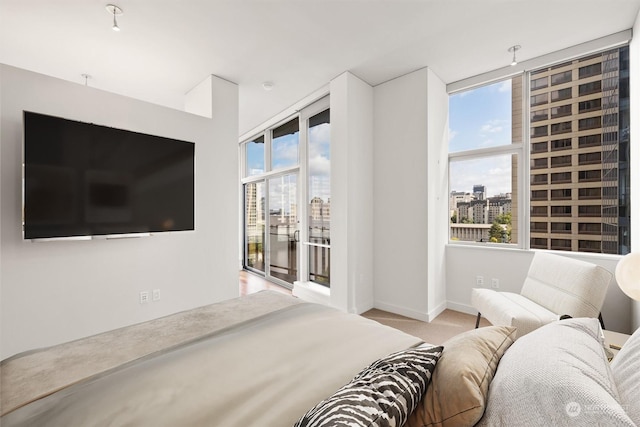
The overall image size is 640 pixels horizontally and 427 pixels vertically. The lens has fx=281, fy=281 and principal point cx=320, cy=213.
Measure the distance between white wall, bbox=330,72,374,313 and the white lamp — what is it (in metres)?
2.18

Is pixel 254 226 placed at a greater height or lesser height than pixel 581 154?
lesser

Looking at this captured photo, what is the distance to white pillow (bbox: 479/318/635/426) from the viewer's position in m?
0.54

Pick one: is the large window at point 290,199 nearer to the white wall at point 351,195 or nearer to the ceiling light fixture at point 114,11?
the white wall at point 351,195

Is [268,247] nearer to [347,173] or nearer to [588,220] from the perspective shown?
[347,173]

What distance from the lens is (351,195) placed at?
3.32 metres

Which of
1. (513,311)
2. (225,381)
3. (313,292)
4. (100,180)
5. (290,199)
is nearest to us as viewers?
(225,381)

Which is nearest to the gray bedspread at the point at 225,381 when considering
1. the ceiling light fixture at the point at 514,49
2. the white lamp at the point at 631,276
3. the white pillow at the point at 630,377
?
the white pillow at the point at 630,377

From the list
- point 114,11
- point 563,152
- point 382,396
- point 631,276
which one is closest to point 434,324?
point 631,276

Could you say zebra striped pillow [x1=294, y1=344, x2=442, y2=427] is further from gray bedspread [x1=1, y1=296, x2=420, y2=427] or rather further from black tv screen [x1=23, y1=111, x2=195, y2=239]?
black tv screen [x1=23, y1=111, x2=195, y2=239]

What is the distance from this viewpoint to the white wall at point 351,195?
3277 mm

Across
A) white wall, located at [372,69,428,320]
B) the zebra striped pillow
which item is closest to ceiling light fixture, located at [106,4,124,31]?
white wall, located at [372,69,428,320]

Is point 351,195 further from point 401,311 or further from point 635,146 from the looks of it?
point 635,146

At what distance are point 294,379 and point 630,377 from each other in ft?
3.10

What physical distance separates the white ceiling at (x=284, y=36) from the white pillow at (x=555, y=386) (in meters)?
2.43
